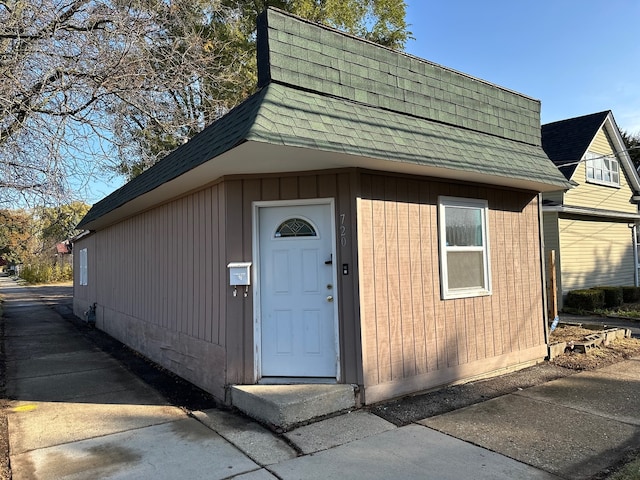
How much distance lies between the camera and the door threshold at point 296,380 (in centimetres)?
493

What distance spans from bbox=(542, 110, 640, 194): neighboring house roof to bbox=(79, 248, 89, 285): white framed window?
1550 cm

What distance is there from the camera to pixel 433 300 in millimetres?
5621

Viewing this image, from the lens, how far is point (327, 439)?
4.08 m

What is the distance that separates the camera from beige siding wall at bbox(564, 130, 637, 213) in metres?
14.7

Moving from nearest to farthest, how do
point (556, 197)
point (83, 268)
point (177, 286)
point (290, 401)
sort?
point (290, 401) → point (177, 286) → point (556, 197) → point (83, 268)

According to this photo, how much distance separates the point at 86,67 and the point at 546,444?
8.47m

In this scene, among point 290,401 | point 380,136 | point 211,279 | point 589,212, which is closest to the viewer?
point 290,401

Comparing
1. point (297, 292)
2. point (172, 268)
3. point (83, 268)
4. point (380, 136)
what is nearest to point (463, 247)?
point (380, 136)

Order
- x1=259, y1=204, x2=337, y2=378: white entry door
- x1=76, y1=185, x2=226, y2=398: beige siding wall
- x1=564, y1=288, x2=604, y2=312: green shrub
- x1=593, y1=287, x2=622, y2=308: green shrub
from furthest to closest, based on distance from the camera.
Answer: x1=593, y1=287, x2=622, y2=308: green shrub, x1=564, y1=288, x2=604, y2=312: green shrub, x1=76, y1=185, x2=226, y2=398: beige siding wall, x1=259, y1=204, x2=337, y2=378: white entry door

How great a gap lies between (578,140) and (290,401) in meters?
15.6

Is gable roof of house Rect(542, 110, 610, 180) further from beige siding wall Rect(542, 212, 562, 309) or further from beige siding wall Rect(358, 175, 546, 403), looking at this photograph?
beige siding wall Rect(358, 175, 546, 403)

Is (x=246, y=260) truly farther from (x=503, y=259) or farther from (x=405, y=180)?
(x=503, y=259)

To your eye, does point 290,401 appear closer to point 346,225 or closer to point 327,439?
point 327,439

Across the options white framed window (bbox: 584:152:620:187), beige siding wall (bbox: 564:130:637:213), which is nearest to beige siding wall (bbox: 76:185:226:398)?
beige siding wall (bbox: 564:130:637:213)
